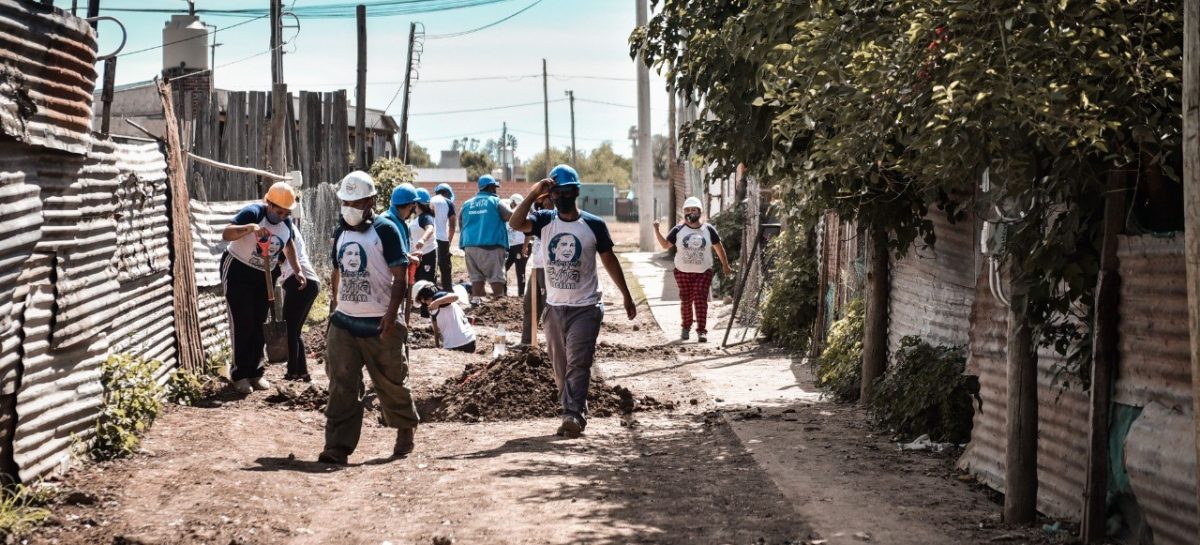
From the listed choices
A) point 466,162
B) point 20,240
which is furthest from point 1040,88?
point 466,162

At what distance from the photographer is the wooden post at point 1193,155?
4406mm

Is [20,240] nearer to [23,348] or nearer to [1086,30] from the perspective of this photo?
[23,348]

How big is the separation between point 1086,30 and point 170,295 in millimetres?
7509

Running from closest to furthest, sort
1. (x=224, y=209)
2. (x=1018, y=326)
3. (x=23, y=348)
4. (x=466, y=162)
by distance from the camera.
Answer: (x=1018, y=326) → (x=23, y=348) → (x=224, y=209) → (x=466, y=162)

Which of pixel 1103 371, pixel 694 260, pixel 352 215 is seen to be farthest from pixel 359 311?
pixel 694 260

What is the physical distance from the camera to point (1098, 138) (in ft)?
17.2

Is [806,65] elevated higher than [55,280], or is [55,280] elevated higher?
[806,65]

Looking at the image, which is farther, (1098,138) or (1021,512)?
(1021,512)

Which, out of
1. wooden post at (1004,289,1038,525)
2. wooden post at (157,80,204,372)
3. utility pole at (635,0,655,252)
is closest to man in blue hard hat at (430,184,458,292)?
wooden post at (157,80,204,372)

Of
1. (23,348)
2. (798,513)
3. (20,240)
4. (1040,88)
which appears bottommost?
(798,513)

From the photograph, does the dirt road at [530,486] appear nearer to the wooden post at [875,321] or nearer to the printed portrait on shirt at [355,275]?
the wooden post at [875,321]

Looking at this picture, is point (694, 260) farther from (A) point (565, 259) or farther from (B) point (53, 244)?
(B) point (53, 244)

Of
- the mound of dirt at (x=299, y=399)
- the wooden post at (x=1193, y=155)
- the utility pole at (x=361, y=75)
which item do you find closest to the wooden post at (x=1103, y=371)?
the wooden post at (x=1193, y=155)

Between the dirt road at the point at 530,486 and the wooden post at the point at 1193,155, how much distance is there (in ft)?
Answer: 6.85
